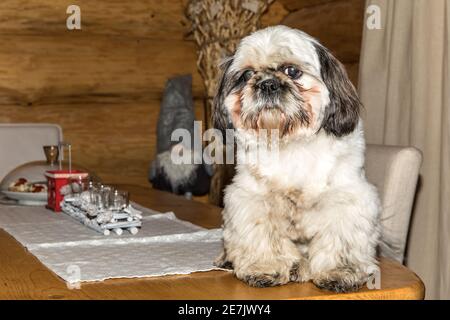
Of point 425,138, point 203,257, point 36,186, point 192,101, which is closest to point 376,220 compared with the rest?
point 203,257

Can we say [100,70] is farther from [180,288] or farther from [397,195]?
[180,288]

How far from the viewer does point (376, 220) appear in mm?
1552

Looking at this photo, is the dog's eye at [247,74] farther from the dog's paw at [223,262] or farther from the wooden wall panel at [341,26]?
the wooden wall panel at [341,26]

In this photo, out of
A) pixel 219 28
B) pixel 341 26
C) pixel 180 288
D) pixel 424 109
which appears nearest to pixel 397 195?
pixel 180 288

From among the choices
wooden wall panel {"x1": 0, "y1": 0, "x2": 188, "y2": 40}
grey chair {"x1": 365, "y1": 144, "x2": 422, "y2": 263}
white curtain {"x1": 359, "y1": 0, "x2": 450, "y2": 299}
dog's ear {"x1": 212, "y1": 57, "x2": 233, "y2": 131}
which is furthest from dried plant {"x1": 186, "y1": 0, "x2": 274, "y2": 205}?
dog's ear {"x1": 212, "y1": 57, "x2": 233, "y2": 131}

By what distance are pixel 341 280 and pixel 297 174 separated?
0.83ft

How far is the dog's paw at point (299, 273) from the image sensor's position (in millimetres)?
1521

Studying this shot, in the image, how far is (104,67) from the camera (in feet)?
13.7

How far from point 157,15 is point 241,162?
2.77 metres

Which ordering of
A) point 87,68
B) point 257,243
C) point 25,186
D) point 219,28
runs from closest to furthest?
point 257,243, point 25,186, point 219,28, point 87,68

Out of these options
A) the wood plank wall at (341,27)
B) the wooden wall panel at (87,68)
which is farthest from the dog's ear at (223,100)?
the wooden wall panel at (87,68)

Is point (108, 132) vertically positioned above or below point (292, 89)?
below

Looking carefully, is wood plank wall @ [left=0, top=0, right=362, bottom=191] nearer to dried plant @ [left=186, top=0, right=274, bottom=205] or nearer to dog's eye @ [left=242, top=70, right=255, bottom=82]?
dried plant @ [left=186, top=0, right=274, bottom=205]

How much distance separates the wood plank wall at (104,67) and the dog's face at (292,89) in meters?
2.19
